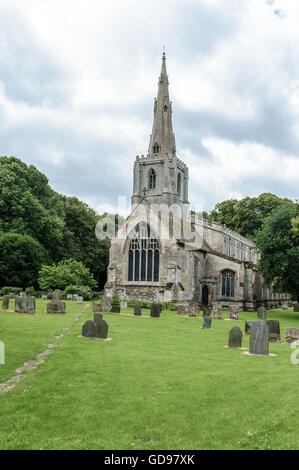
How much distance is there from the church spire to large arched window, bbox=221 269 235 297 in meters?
22.5

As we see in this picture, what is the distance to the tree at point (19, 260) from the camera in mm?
34781

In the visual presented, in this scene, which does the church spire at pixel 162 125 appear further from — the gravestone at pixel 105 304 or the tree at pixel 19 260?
the gravestone at pixel 105 304

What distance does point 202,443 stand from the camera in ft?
17.3

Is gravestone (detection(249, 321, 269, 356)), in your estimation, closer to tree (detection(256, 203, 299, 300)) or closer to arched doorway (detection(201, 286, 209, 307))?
tree (detection(256, 203, 299, 300))

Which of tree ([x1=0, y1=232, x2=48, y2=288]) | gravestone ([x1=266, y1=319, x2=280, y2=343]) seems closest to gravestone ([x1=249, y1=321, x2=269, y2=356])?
gravestone ([x1=266, y1=319, x2=280, y2=343])

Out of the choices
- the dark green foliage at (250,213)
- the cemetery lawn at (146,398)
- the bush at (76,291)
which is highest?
the dark green foliage at (250,213)

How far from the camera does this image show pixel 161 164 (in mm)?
49906

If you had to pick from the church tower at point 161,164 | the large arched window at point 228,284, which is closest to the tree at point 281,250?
the large arched window at point 228,284

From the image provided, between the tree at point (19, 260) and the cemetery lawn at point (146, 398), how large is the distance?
939 inches

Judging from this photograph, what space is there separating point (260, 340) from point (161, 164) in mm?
40428

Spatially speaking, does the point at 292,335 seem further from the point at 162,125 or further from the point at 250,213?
the point at 250,213

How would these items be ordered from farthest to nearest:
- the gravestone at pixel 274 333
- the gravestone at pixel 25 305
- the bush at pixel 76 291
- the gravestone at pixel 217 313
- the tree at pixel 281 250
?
the bush at pixel 76 291 → the tree at pixel 281 250 → the gravestone at pixel 217 313 → the gravestone at pixel 25 305 → the gravestone at pixel 274 333
